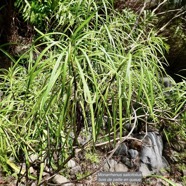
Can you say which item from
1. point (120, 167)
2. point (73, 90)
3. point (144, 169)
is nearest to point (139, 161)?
point (144, 169)

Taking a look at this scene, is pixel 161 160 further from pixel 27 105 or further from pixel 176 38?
pixel 27 105

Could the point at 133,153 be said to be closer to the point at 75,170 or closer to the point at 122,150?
the point at 122,150

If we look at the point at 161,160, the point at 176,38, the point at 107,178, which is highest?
the point at 176,38

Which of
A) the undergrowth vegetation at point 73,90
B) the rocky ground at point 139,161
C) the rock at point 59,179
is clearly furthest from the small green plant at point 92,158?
the undergrowth vegetation at point 73,90

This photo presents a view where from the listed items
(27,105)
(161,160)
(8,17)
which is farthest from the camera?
(8,17)

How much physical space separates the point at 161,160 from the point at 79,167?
0.65 m

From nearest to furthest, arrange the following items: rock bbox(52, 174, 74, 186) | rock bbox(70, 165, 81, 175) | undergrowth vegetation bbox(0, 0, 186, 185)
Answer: undergrowth vegetation bbox(0, 0, 186, 185)
rock bbox(52, 174, 74, 186)
rock bbox(70, 165, 81, 175)

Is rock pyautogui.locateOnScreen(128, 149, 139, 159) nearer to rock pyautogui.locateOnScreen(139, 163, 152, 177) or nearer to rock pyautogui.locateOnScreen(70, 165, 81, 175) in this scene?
rock pyautogui.locateOnScreen(139, 163, 152, 177)

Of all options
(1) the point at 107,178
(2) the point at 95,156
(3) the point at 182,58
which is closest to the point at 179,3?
(3) the point at 182,58

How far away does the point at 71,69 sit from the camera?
74cm

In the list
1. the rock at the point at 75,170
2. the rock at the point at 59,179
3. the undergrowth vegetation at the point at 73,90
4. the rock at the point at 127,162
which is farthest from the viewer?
the rock at the point at 127,162

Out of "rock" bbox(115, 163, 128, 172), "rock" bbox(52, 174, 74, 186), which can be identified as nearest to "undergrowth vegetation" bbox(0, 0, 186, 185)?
"rock" bbox(52, 174, 74, 186)

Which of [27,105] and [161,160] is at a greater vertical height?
[27,105]

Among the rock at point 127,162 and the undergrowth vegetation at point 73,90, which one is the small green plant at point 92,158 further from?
the undergrowth vegetation at point 73,90
